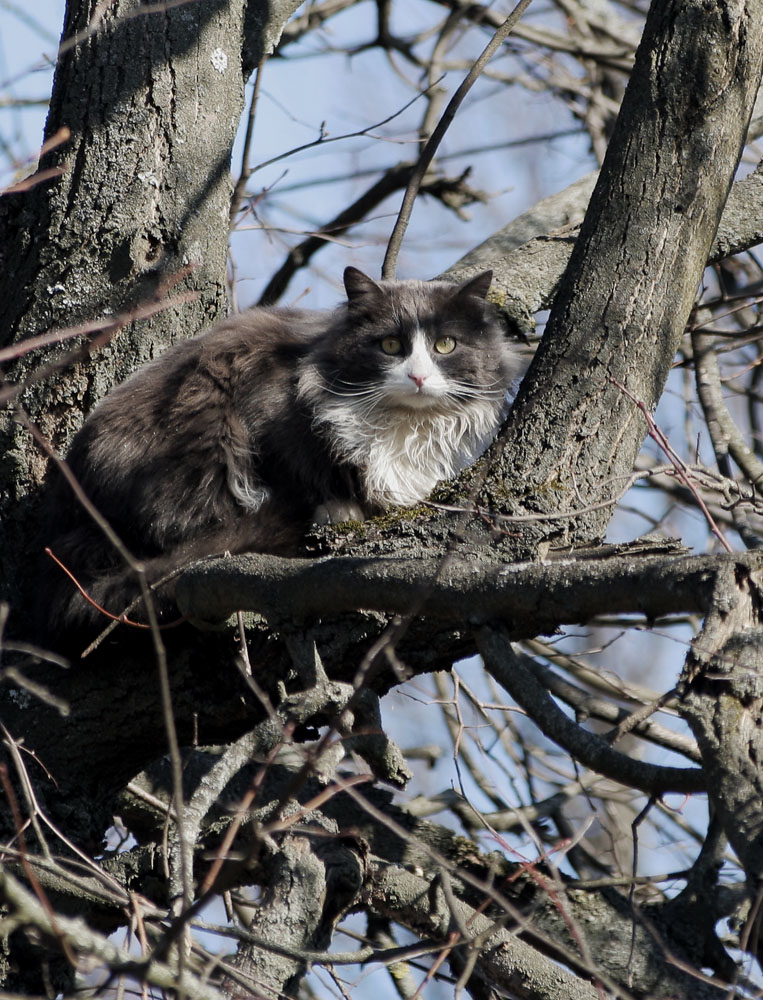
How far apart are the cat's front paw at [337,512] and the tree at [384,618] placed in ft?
1.69

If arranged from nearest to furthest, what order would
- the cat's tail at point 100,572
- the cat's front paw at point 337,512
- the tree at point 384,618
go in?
the tree at point 384,618 < the cat's tail at point 100,572 < the cat's front paw at point 337,512

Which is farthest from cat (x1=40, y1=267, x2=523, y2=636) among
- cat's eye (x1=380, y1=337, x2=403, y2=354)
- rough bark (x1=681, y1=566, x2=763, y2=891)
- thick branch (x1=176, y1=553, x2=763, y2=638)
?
rough bark (x1=681, y1=566, x2=763, y2=891)

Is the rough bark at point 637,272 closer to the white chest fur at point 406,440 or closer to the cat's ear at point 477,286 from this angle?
the white chest fur at point 406,440

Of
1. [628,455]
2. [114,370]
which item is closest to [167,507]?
[114,370]

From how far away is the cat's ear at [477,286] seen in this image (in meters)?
4.01

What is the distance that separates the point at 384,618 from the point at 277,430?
1.07 meters

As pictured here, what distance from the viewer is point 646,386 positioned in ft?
9.80

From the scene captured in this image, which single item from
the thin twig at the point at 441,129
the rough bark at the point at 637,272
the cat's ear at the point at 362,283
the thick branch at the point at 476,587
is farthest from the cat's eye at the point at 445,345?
the thick branch at the point at 476,587

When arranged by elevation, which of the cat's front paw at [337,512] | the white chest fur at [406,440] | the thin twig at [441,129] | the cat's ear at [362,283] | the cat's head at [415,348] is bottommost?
the cat's front paw at [337,512]

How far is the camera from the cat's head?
397cm

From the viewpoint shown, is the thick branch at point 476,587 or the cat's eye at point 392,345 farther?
the cat's eye at point 392,345

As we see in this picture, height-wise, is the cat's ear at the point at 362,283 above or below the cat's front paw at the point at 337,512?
above

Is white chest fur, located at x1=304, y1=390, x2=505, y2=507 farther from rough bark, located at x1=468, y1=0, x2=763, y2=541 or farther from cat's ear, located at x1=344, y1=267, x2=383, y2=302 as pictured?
rough bark, located at x1=468, y1=0, x2=763, y2=541

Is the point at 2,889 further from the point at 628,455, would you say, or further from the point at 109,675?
the point at 628,455
